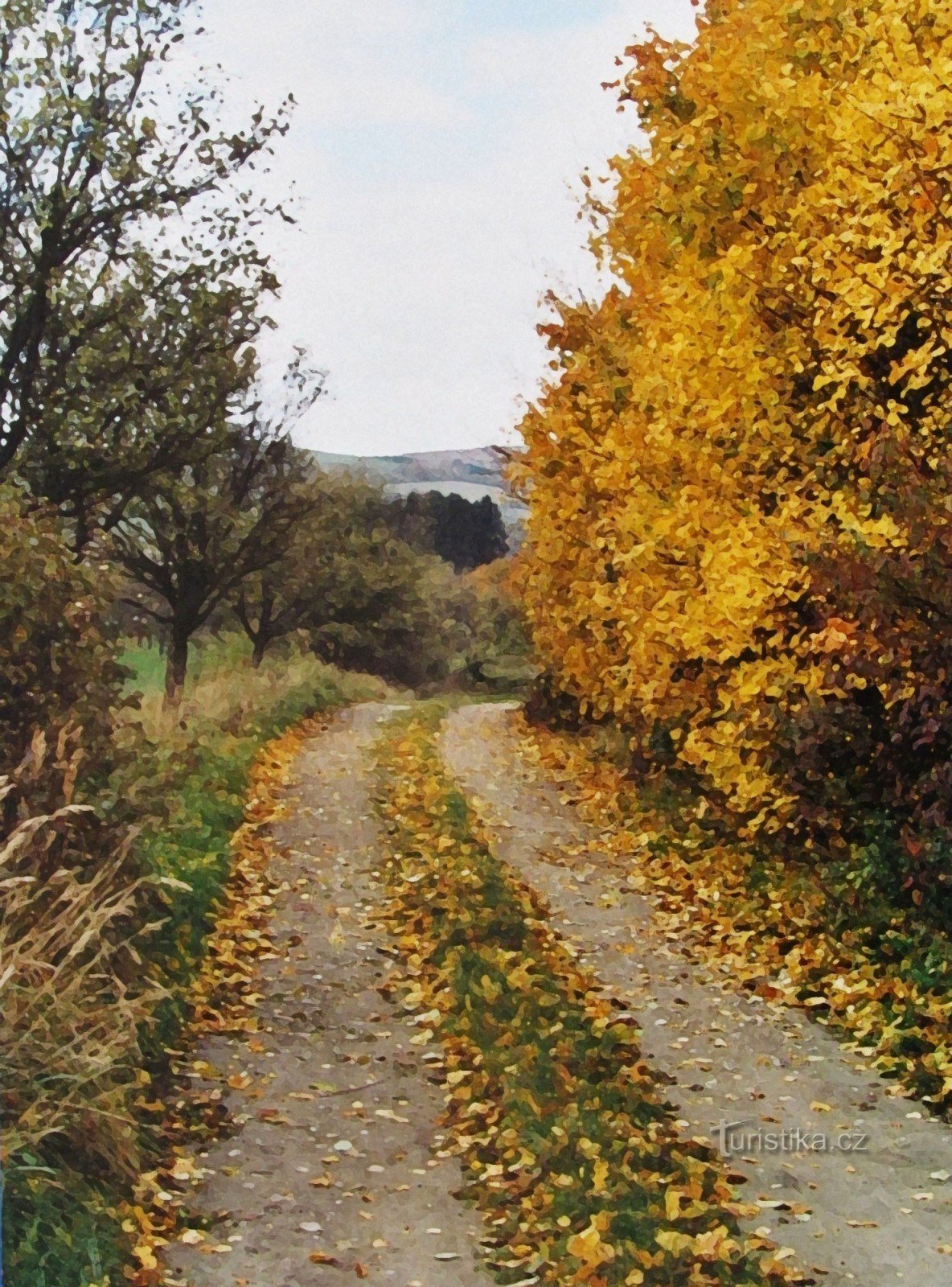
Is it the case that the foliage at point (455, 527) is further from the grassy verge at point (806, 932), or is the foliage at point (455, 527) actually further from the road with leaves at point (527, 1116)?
the road with leaves at point (527, 1116)

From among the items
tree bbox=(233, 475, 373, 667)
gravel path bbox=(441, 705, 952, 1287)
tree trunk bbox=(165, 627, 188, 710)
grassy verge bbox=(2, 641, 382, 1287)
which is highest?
tree bbox=(233, 475, 373, 667)

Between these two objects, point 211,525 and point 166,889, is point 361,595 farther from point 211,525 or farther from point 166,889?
point 166,889

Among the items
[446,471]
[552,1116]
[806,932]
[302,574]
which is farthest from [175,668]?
[302,574]

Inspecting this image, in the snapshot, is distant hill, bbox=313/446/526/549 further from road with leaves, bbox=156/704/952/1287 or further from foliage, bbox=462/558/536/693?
road with leaves, bbox=156/704/952/1287

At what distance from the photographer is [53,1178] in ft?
16.2

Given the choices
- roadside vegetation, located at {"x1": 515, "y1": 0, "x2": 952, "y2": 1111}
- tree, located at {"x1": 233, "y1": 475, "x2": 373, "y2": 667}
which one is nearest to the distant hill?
tree, located at {"x1": 233, "y1": 475, "x2": 373, "y2": 667}

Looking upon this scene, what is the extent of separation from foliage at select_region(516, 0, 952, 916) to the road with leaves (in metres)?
1.53

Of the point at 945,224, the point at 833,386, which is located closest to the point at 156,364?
the point at 833,386

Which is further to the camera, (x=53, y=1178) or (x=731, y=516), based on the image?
(x=731, y=516)

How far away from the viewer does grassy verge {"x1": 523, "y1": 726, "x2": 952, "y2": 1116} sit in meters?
7.44

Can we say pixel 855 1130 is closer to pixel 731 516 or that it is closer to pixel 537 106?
pixel 731 516

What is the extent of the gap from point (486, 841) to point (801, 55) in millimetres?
7527

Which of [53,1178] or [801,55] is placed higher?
[801,55]

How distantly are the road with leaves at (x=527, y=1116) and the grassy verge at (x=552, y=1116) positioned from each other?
0.05 feet
